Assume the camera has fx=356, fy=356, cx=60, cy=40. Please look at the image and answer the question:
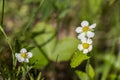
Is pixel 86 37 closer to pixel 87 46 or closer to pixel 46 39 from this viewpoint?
pixel 87 46

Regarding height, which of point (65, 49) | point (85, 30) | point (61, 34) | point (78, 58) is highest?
point (61, 34)

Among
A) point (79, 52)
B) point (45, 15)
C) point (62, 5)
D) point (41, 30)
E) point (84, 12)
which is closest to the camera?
point (79, 52)

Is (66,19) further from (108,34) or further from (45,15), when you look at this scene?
(45,15)

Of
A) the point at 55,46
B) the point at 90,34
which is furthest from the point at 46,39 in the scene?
the point at 90,34

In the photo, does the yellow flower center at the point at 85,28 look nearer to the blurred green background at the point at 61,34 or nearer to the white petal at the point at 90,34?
the white petal at the point at 90,34

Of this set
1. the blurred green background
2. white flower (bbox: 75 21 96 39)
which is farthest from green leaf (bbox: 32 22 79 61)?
white flower (bbox: 75 21 96 39)

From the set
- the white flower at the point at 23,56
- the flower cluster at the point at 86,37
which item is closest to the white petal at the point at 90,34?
the flower cluster at the point at 86,37

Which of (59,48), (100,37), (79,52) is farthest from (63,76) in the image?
(79,52)
